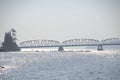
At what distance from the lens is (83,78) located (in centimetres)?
9481

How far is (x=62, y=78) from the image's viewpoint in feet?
308

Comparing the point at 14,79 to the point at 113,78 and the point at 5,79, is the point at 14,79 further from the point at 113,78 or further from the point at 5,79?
the point at 113,78

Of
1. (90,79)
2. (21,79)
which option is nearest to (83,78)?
(90,79)

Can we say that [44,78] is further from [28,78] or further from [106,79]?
[106,79]

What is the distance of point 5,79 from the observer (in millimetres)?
95000

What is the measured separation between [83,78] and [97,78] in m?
3.52

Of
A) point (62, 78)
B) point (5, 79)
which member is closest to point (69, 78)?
point (62, 78)

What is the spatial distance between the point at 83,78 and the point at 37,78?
11.5m

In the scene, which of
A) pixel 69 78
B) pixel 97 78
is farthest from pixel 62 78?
pixel 97 78

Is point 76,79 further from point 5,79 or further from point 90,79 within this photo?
point 5,79

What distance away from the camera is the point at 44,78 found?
94.9m

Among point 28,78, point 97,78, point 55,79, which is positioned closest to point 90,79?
point 97,78

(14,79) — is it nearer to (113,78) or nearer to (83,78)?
(83,78)

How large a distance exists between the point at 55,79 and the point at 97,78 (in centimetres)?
1044
